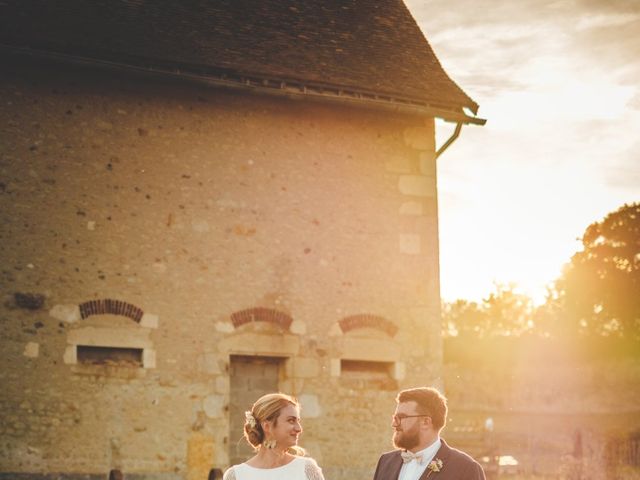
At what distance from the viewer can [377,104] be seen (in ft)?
38.9

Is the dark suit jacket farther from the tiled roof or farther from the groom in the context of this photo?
the tiled roof

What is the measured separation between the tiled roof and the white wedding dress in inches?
263

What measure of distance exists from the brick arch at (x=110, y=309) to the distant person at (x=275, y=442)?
5.54m

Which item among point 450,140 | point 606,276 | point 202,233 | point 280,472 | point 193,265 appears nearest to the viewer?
point 280,472

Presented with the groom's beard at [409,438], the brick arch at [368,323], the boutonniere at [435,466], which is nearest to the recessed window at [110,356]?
the brick arch at [368,323]

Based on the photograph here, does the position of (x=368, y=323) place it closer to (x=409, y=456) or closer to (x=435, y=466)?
(x=409, y=456)

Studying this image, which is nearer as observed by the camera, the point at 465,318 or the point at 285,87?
the point at 285,87

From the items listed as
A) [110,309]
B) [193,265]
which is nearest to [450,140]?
[193,265]

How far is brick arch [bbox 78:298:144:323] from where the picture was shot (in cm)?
1063

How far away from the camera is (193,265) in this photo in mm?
11172

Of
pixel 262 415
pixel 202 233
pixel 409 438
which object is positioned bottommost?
pixel 409 438

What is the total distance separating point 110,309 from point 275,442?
5.73 m

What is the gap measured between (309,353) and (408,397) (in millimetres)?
6208

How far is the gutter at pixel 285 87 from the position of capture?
1063 centimetres
